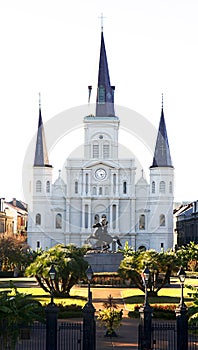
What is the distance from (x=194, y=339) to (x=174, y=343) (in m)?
1.46

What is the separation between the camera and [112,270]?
65.2 m

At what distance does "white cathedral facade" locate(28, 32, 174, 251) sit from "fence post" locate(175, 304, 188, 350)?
85489 millimetres

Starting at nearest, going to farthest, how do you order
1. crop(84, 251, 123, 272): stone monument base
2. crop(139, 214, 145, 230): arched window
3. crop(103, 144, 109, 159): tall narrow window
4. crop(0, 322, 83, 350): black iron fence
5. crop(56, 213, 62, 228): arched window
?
crop(0, 322, 83, 350): black iron fence
crop(84, 251, 123, 272): stone monument base
crop(139, 214, 145, 230): arched window
crop(56, 213, 62, 228): arched window
crop(103, 144, 109, 159): tall narrow window

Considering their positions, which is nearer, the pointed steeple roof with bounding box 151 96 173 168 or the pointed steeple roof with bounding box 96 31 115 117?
the pointed steeple roof with bounding box 151 96 173 168

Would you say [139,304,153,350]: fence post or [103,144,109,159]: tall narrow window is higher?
[103,144,109,159]: tall narrow window

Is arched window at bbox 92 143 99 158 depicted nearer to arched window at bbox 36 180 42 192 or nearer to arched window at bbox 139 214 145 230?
arched window at bbox 36 180 42 192

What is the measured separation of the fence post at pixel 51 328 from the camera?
77.5 ft

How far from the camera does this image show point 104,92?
116000 mm

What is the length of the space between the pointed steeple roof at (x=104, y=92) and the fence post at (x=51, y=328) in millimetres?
91670

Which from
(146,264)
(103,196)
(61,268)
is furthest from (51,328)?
→ (103,196)

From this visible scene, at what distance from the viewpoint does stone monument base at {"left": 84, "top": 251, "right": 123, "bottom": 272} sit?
65438 mm

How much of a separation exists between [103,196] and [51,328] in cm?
8779

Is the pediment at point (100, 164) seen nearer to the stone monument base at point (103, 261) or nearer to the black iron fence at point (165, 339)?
the stone monument base at point (103, 261)

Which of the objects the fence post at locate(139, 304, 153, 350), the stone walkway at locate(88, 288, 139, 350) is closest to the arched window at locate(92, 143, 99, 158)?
the stone walkway at locate(88, 288, 139, 350)
